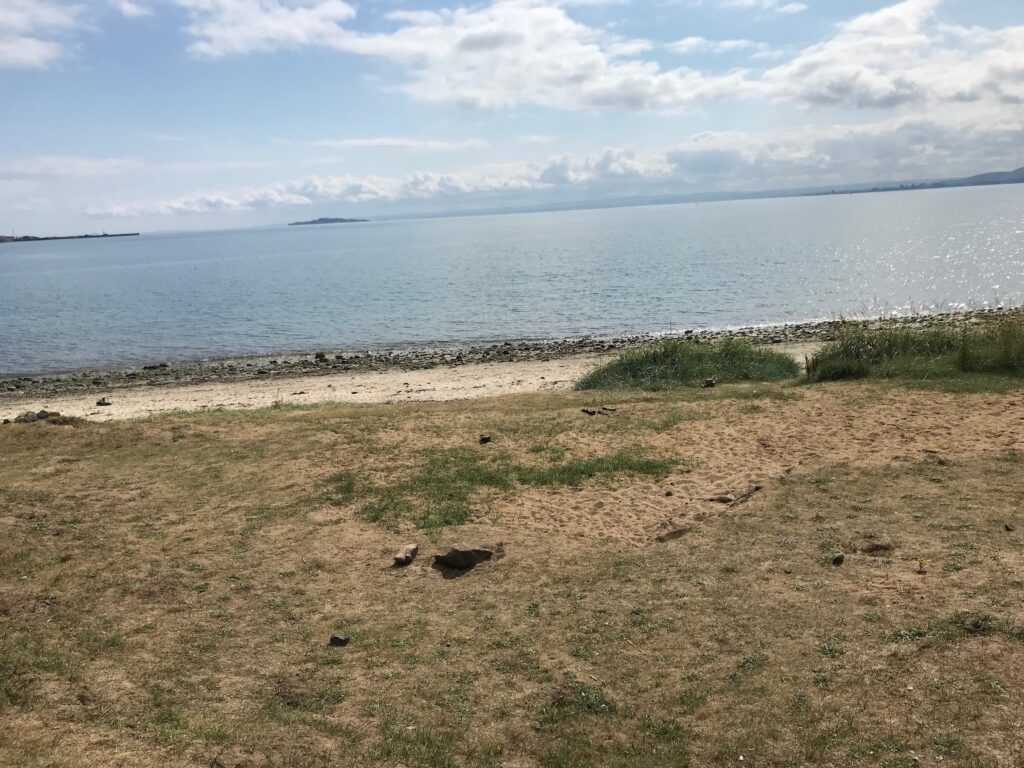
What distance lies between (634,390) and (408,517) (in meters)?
8.97

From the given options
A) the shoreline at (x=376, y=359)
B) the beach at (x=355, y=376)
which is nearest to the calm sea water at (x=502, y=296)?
the shoreline at (x=376, y=359)

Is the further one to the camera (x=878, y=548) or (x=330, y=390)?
(x=330, y=390)

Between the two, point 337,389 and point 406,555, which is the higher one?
point 406,555

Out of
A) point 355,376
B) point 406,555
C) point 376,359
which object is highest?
point 406,555

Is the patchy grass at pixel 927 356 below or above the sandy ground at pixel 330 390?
above

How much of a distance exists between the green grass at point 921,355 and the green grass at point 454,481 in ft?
25.1

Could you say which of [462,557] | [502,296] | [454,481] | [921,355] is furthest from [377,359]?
[462,557]

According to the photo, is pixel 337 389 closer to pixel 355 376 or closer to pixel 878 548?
pixel 355 376

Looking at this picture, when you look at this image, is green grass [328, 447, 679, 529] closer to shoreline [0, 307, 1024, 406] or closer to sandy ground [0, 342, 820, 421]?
sandy ground [0, 342, 820, 421]

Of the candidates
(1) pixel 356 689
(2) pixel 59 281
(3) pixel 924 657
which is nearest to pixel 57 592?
(1) pixel 356 689

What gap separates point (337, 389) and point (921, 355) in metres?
17.4

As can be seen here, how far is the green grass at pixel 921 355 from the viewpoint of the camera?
15.9 meters

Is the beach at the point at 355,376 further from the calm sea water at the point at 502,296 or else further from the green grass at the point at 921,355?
the green grass at the point at 921,355

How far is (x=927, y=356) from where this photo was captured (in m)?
17.1
